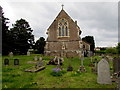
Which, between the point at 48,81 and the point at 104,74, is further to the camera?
the point at 48,81

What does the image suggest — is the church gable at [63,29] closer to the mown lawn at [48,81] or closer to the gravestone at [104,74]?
the mown lawn at [48,81]

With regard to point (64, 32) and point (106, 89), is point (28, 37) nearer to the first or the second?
point (64, 32)

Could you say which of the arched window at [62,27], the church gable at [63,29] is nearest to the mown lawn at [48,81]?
the church gable at [63,29]

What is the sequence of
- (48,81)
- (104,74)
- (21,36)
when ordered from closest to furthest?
1. (104,74)
2. (48,81)
3. (21,36)

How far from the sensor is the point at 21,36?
154ft

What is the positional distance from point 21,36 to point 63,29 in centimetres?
2014

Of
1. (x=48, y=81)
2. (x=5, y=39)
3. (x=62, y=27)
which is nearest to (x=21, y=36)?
→ (x=5, y=39)

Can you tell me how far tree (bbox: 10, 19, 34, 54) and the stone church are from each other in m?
15.8

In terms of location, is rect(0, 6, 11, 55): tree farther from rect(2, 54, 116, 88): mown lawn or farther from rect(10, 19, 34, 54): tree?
rect(2, 54, 116, 88): mown lawn

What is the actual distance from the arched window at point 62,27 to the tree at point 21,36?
57.5 feet

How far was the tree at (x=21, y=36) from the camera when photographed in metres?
45.0

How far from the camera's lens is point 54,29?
110 ft

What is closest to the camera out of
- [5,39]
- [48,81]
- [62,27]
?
[48,81]

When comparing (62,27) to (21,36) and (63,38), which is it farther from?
(21,36)
